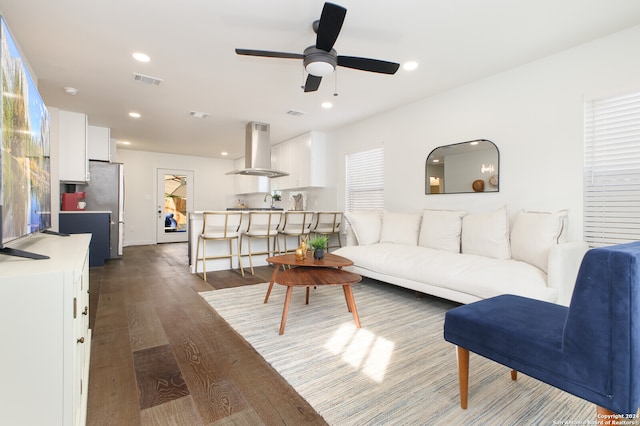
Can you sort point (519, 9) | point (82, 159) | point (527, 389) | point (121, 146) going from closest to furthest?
point (527, 389)
point (519, 9)
point (82, 159)
point (121, 146)

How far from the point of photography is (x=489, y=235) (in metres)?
3.08

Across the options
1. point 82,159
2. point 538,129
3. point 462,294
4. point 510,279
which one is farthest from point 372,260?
point 82,159

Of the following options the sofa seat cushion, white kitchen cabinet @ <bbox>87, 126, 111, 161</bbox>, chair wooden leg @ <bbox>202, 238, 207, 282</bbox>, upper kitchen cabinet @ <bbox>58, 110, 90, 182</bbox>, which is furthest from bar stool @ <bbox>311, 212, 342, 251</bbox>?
white kitchen cabinet @ <bbox>87, 126, 111, 161</bbox>

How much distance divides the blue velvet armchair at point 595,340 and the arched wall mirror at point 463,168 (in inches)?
98.5

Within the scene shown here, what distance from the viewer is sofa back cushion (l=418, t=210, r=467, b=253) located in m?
3.42

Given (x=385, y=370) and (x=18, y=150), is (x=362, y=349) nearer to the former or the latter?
(x=385, y=370)

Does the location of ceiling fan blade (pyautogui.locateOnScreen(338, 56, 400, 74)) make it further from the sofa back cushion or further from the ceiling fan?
the sofa back cushion

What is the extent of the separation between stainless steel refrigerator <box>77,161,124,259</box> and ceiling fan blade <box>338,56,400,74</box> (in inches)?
201

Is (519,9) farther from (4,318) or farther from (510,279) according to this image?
(4,318)

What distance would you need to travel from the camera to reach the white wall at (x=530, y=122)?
8.73 ft

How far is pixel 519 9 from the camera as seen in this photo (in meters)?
2.26

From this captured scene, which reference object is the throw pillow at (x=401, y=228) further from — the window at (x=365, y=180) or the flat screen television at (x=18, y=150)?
the flat screen television at (x=18, y=150)

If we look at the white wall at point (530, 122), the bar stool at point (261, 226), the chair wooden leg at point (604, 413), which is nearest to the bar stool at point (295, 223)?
the bar stool at point (261, 226)

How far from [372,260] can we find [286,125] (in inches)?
129
